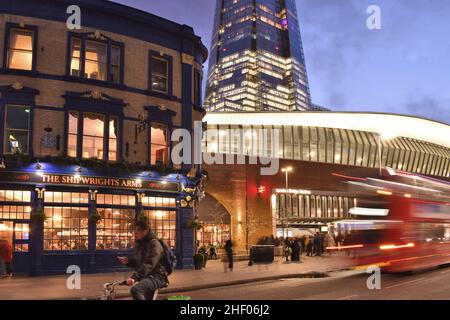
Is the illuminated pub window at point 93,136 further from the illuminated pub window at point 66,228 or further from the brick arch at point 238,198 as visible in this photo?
the brick arch at point 238,198

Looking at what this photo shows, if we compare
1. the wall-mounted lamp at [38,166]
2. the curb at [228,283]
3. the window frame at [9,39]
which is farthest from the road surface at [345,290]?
the window frame at [9,39]

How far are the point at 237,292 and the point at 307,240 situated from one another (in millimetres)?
25648


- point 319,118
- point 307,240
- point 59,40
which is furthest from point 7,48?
point 319,118

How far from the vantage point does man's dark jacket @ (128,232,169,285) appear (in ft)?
27.9

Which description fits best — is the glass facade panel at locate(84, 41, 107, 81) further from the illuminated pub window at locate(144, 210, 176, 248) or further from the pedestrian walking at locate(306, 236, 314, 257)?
the pedestrian walking at locate(306, 236, 314, 257)

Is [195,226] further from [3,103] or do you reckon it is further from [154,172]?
[3,103]

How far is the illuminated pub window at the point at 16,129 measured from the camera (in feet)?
77.6

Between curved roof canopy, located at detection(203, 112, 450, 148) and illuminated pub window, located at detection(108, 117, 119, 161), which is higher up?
curved roof canopy, located at detection(203, 112, 450, 148)

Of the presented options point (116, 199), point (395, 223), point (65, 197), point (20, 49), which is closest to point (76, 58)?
point (20, 49)

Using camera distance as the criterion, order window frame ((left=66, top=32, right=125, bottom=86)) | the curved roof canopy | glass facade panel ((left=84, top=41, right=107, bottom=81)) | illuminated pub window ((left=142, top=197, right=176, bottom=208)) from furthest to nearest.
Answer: the curved roof canopy, illuminated pub window ((left=142, top=197, right=176, bottom=208)), glass facade panel ((left=84, top=41, right=107, bottom=81)), window frame ((left=66, top=32, right=125, bottom=86))

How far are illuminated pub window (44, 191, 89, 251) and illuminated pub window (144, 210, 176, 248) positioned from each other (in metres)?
3.34

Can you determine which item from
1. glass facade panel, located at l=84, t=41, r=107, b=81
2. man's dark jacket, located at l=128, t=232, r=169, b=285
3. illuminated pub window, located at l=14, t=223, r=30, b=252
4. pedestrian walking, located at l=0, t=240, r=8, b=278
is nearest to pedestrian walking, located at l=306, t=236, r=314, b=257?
glass facade panel, located at l=84, t=41, r=107, b=81

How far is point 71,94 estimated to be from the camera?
2491 cm

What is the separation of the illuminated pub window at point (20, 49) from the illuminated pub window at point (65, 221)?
19.7 feet
